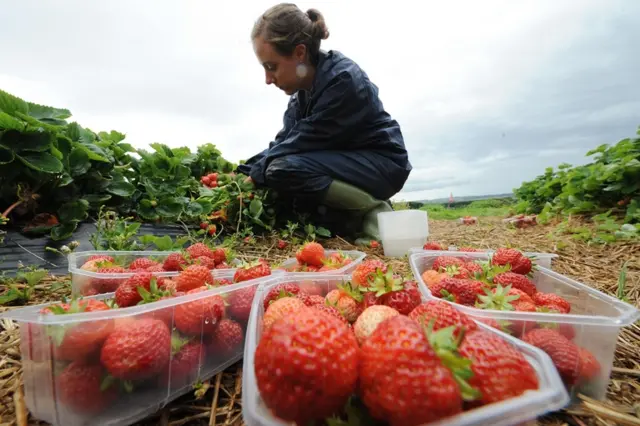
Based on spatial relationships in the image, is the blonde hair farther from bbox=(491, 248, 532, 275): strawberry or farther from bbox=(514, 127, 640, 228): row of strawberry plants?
bbox=(514, 127, 640, 228): row of strawberry plants

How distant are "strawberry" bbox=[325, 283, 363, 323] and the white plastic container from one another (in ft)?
4.92

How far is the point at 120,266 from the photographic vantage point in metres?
1.28

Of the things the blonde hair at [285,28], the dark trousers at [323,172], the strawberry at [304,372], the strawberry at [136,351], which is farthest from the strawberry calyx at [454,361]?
the blonde hair at [285,28]

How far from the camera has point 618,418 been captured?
62cm

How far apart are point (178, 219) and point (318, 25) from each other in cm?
163

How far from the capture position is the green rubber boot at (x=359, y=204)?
2561mm

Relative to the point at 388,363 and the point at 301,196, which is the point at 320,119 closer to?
the point at 301,196

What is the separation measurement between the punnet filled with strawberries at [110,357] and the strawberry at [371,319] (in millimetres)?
337

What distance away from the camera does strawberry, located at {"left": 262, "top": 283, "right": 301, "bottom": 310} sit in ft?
2.71

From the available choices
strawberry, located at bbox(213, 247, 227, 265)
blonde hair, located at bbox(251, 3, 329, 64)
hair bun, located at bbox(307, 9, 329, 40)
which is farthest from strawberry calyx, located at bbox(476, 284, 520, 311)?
hair bun, located at bbox(307, 9, 329, 40)

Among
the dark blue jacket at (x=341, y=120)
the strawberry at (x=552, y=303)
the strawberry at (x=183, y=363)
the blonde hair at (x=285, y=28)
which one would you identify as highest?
the blonde hair at (x=285, y=28)

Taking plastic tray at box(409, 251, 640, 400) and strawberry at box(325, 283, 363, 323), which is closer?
plastic tray at box(409, 251, 640, 400)

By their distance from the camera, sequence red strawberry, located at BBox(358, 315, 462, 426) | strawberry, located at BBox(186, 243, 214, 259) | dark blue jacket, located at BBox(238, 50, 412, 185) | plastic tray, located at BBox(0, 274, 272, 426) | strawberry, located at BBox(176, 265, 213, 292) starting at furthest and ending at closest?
dark blue jacket, located at BBox(238, 50, 412, 185) < strawberry, located at BBox(186, 243, 214, 259) < strawberry, located at BBox(176, 265, 213, 292) < plastic tray, located at BBox(0, 274, 272, 426) < red strawberry, located at BBox(358, 315, 462, 426)

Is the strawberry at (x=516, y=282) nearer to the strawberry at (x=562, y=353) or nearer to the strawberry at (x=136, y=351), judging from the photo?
the strawberry at (x=562, y=353)
